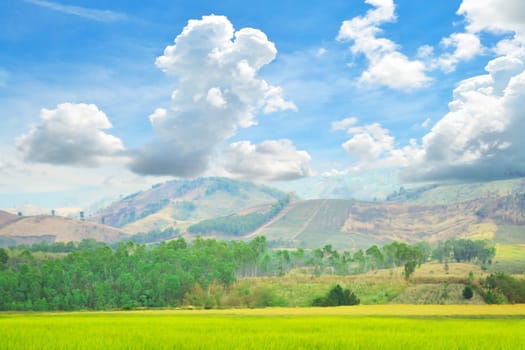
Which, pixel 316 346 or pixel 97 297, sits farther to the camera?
pixel 97 297

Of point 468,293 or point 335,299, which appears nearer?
point 335,299

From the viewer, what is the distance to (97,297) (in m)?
190

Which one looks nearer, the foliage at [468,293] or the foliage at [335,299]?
the foliage at [335,299]

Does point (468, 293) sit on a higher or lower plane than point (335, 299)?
higher

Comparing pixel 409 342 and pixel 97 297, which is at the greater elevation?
pixel 409 342

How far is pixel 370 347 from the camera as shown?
2694 centimetres

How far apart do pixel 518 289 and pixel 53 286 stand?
18357 cm

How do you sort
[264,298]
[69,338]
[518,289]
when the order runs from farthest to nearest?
[264,298] < [518,289] < [69,338]

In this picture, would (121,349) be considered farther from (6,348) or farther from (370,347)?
(370,347)

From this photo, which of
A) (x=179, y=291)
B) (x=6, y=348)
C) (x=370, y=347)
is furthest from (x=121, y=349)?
(x=179, y=291)

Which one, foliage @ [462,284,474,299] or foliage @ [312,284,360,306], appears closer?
foliage @ [312,284,360,306]

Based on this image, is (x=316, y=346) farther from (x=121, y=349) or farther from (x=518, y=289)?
(x=518, y=289)

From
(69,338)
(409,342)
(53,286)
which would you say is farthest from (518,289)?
(53,286)

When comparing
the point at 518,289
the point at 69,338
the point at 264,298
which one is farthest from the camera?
the point at 264,298
